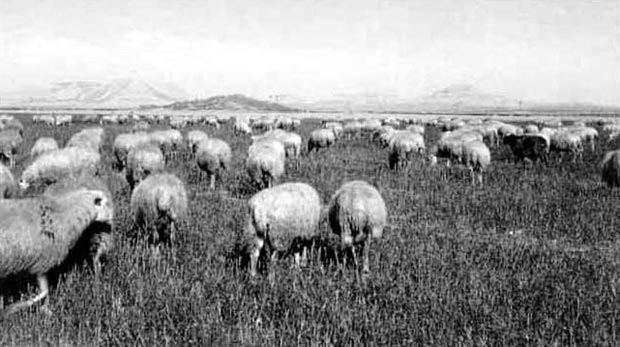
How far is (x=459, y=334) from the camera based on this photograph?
5.83 meters

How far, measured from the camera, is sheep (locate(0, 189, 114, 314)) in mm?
5793

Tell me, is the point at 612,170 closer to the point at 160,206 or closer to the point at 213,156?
the point at 213,156

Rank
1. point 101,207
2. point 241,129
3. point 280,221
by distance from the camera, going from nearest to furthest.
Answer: point 101,207
point 280,221
point 241,129

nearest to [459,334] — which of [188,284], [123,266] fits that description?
[188,284]

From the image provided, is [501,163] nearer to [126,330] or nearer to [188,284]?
[188,284]

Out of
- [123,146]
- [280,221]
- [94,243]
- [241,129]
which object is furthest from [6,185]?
[241,129]

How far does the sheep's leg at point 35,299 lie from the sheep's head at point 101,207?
1.29 m

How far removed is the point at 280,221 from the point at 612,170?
464 inches

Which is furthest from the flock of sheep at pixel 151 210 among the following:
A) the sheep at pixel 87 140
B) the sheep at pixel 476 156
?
the sheep at pixel 87 140

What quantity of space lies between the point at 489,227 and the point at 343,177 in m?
6.68

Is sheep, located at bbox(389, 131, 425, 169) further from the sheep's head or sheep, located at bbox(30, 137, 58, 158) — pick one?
the sheep's head

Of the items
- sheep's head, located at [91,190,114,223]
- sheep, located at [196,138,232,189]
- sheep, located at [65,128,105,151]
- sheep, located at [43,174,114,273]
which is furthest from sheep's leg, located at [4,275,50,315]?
sheep, located at [65,128,105,151]

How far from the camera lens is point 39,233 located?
241 inches

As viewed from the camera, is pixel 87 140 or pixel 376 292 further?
pixel 87 140
